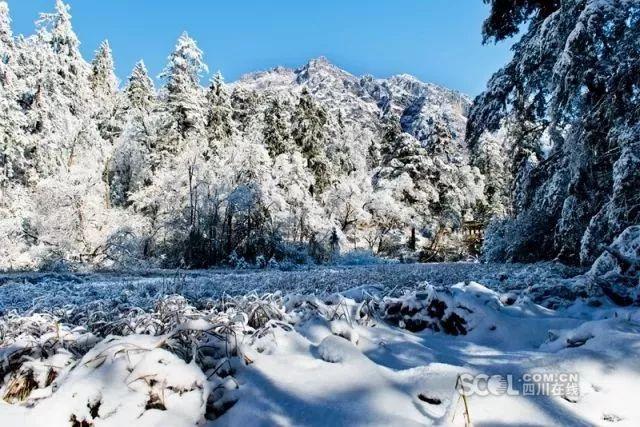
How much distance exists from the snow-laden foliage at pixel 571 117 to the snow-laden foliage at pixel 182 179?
7573 mm

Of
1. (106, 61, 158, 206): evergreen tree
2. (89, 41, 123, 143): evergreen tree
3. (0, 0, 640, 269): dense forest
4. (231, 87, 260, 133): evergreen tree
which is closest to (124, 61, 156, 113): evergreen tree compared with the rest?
Result: (0, 0, 640, 269): dense forest

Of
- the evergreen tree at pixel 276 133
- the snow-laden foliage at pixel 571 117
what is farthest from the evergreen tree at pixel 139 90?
the snow-laden foliage at pixel 571 117

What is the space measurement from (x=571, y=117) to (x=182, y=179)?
54.0 ft

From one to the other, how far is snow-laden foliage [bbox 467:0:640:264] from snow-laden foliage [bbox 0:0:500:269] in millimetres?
7573

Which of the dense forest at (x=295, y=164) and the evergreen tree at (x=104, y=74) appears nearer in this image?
the dense forest at (x=295, y=164)

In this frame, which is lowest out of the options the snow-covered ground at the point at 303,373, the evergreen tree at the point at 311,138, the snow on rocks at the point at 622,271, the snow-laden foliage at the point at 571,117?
the snow-covered ground at the point at 303,373

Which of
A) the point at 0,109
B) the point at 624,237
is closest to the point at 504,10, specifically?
the point at 624,237

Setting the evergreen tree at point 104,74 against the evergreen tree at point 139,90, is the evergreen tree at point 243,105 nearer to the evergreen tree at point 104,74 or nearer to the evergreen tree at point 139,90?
the evergreen tree at point 139,90

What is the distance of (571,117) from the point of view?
1009cm

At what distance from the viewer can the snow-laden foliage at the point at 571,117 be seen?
310 inches

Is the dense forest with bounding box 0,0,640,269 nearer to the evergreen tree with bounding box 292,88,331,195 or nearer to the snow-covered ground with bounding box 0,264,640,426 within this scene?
the evergreen tree with bounding box 292,88,331,195

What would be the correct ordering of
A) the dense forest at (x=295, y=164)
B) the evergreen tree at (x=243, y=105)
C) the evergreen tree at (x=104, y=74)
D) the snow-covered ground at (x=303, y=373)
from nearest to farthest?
the snow-covered ground at (x=303, y=373), the dense forest at (x=295, y=164), the evergreen tree at (x=104, y=74), the evergreen tree at (x=243, y=105)

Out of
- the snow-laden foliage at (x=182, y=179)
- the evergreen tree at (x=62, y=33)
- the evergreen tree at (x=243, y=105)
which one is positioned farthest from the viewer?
the evergreen tree at (x=243, y=105)

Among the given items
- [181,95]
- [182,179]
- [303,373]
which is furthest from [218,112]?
[303,373]
